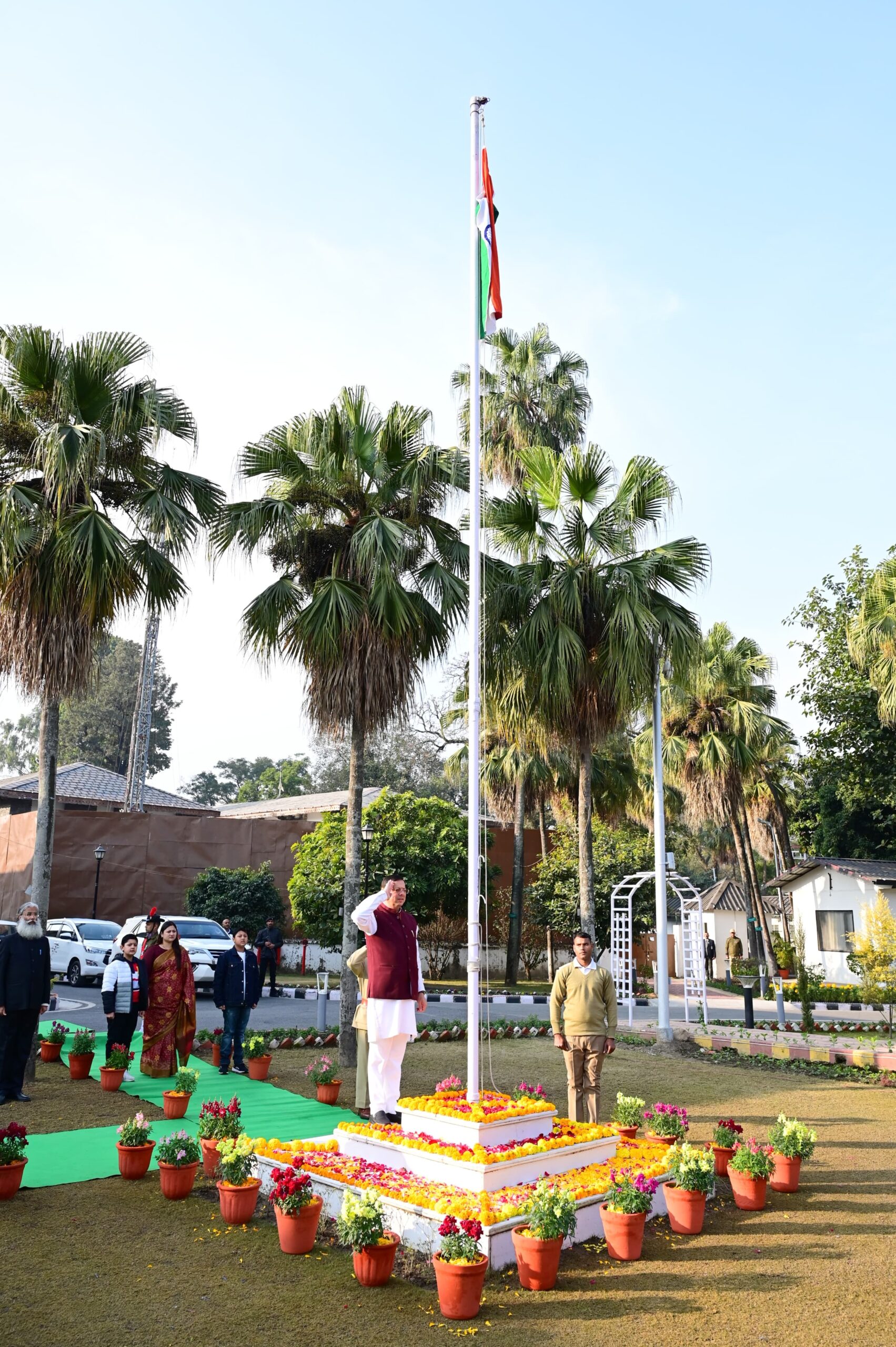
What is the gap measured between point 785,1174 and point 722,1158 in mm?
573

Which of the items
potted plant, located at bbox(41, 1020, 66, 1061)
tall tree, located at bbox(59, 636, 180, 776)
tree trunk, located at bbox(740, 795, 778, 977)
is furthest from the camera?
tall tree, located at bbox(59, 636, 180, 776)

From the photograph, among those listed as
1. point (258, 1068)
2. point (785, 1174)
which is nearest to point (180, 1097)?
point (258, 1068)

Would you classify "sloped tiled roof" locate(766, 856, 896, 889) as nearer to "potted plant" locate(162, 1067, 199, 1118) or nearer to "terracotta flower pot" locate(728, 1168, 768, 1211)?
"terracotta flower pot" locate(728, 1168, 768, 1211)

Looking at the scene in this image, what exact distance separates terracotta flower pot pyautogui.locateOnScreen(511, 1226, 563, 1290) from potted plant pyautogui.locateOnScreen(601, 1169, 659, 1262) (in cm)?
56

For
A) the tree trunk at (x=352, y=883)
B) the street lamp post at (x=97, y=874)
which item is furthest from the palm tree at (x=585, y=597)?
the street lamp post at (x=97, y=874)

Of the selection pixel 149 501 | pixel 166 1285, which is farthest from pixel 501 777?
pixel 166 1285

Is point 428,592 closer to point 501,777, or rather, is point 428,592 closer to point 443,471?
point 443,471

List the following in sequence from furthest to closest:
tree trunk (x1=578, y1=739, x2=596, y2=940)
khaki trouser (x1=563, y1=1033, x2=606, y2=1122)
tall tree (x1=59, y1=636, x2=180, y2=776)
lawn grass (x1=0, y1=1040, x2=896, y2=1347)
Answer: tall tree (x1=59, y1=636, x2=180, y2=776), tree trunk (x1=578, y1=739, x2=596, y2=940), khaki trouser (x1=563, y1=1033, x2=606, y2=1122), lawn grass (x1=0, y1=1040, x2=896, y2=1347)

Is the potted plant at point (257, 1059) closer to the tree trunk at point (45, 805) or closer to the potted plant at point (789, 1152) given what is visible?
the tree trunk at point (45, 805)

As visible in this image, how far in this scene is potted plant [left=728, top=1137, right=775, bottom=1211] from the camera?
6.71 meters

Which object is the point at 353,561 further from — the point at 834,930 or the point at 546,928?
the point at 834,930

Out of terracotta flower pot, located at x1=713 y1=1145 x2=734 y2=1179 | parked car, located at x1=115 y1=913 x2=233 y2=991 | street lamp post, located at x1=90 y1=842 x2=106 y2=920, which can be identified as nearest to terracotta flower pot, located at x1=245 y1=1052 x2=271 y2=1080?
terracotta flower pot, located at x1=713 y1=1145 x2=734 y2=1179

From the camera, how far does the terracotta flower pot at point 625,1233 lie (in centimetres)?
574

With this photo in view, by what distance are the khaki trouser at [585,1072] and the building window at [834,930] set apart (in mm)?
23750
